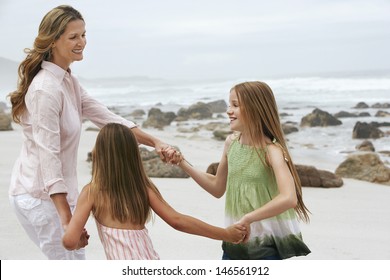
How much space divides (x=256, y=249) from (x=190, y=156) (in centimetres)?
774

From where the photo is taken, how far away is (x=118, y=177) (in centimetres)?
282

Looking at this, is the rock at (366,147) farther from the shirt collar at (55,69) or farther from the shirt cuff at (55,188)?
the shirt cuff at (55,188)

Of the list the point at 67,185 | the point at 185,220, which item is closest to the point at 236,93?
the point at 185,220

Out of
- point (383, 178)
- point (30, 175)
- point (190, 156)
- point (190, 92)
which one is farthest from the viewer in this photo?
point (190, 92)

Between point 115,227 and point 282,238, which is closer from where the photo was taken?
point 115,227

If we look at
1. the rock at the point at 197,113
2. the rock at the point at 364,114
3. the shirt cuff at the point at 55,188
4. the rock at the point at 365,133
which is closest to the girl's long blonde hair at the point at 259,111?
the shirt cuff at the point at 55,188

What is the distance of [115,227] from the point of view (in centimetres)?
288

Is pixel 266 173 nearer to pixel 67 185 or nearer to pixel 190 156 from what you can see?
pixel 67 185

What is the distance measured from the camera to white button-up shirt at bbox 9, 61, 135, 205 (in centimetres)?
296

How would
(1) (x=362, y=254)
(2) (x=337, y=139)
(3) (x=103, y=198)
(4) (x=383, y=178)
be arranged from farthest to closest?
1. (2) (x=337, y=139)
2. (4) (x=383, y=178)
3. (1) (x=362, y=254)
4. (3) (x=103, y=198)

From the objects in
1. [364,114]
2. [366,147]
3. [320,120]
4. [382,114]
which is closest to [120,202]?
[366,147]

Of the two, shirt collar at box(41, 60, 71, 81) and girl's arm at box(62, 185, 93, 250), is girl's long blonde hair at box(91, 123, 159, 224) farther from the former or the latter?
shirt collar at box(41, 60, 71, 81)

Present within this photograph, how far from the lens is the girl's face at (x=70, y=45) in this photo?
3.05 meters

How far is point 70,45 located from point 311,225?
364 centimetres
